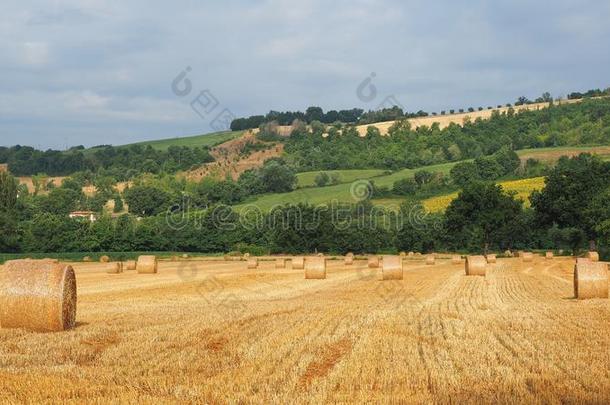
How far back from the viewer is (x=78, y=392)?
8.89m

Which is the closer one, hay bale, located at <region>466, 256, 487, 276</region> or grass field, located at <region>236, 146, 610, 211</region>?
hay bale, located at <region>466, 256, 487, 276</region>

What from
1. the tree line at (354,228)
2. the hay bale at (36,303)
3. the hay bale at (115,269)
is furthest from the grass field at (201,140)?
the hay bale at (36,303)

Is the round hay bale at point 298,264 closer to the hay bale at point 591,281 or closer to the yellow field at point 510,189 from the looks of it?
the hay bale at point 591,281

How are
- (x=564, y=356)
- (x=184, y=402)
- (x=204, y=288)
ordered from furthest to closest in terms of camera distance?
1. (x=204, y=288)
2. (x=564, y=356)
3. (x=184, y=402)

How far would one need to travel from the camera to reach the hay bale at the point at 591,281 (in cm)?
2323

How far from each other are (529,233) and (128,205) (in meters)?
69.4

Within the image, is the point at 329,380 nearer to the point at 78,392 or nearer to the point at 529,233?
the point at 78,392

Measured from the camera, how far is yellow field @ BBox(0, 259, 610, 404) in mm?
9141

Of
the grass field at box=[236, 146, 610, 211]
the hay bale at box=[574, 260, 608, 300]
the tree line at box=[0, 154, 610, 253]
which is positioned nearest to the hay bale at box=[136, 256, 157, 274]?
the hay bale at box=[574, 260, 608, 300]

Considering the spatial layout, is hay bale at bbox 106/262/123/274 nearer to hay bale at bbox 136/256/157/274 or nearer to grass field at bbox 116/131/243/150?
hay bale at bbox 136/256/157/274

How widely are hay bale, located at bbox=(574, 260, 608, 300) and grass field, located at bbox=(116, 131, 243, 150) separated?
149070mm

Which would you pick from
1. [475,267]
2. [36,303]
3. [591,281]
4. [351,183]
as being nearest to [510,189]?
[351,183]

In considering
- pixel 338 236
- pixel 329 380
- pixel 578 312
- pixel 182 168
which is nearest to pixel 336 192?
pixel 338 236

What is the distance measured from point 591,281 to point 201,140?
6221 inches
